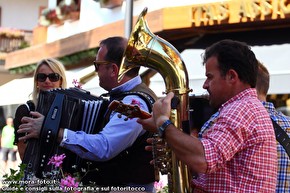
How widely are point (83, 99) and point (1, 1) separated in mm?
27835

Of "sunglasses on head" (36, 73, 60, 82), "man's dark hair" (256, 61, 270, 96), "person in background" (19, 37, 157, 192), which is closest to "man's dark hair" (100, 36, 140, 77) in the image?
"person in background" (19, 37, 157, 192)

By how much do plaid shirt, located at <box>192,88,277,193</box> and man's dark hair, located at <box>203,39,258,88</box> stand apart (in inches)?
5.1

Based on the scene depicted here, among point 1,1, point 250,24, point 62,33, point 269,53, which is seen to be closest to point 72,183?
point 269,53

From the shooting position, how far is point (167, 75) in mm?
3275

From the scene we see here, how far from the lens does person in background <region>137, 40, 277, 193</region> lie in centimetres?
275

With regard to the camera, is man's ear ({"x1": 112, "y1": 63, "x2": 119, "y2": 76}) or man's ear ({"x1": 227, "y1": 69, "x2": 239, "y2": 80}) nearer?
man's ear ({"x1": 227, "y1": 69, "x2": 239, "y2": 80})

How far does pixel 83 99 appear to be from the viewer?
4027 mm

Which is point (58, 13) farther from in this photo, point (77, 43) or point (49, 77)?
point (49, 77)

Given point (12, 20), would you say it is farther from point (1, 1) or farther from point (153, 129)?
point (153, 129)

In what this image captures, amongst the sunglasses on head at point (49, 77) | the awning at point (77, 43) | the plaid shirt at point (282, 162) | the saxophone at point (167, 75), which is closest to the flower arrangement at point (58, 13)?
the awning at point (77, 43)

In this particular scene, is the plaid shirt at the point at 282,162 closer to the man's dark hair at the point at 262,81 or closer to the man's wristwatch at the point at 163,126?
the man's dark hair at the point at 262,81

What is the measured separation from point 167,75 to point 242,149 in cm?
61

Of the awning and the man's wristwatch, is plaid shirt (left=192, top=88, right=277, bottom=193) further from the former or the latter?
the awning

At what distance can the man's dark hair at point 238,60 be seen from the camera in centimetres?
301
